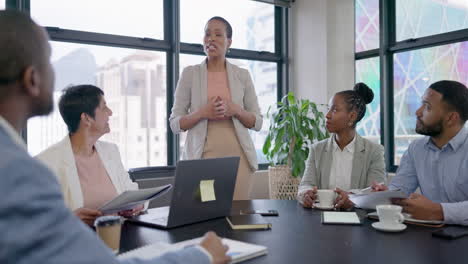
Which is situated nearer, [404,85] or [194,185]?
[194,185]

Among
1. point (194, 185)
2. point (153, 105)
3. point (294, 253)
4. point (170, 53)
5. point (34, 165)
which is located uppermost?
point (170, 53)

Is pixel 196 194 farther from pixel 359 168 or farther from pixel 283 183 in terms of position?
pixel 283 183

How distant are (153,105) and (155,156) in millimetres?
522

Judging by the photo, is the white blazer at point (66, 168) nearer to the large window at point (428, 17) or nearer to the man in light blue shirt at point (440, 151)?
the man in light blue shirt at point (440, 151)

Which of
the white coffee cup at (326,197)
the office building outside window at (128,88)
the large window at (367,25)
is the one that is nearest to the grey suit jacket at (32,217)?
the white coffee cup at (326,197)

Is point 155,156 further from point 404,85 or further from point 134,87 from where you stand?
point 404,85

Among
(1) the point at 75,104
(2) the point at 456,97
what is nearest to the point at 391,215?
(2) the point at 456,97

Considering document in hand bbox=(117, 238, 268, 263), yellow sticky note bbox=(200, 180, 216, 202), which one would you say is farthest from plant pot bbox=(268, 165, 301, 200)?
document in hand bbox=(117, 238, 268, 263)

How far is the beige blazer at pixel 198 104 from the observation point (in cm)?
223

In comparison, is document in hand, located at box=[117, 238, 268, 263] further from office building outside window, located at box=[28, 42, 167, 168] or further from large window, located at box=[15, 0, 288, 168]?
office building outside window, located at box=[28, 42, 167, 168]

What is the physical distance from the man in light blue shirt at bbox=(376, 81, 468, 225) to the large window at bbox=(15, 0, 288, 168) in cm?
255

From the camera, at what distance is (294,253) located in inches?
40.7

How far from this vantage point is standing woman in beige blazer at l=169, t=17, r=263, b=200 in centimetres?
222

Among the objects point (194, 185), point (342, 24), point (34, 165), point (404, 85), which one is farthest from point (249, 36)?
point (34, 165)
